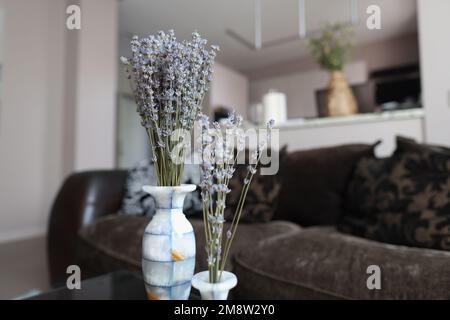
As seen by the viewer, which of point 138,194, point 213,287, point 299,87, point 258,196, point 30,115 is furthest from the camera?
point 299,87

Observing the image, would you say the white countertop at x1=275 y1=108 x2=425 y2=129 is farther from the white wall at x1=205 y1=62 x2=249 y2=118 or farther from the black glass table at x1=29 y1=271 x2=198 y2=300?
the black glass table at x1=29 y1=271 x2=198 y2=300

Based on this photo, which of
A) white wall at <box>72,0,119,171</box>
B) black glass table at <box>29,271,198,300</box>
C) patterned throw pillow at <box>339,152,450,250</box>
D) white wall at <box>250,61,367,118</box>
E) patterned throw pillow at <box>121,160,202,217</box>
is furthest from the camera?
white wall at <box>250,61,367,118</box>

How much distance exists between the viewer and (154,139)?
1.44ft

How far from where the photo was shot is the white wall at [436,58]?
5.92ft

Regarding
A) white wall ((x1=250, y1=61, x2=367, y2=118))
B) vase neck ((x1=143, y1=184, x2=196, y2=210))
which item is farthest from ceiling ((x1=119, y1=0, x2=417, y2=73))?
vase neck ((x1=143, y1=184, x2=196, y2=210))

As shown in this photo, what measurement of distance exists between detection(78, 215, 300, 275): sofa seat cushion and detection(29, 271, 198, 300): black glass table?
235 mm

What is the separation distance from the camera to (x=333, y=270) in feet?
2.70

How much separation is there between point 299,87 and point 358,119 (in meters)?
3.55

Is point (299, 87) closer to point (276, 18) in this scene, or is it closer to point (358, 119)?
point (276, 18)

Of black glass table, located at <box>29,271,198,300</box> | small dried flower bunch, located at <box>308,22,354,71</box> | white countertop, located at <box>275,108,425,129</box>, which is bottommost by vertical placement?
black glass table, located at <box>29,271,198,300</box>

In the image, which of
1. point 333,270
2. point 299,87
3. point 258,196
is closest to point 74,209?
point 258,196

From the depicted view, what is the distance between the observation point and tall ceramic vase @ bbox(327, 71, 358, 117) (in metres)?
1.93
